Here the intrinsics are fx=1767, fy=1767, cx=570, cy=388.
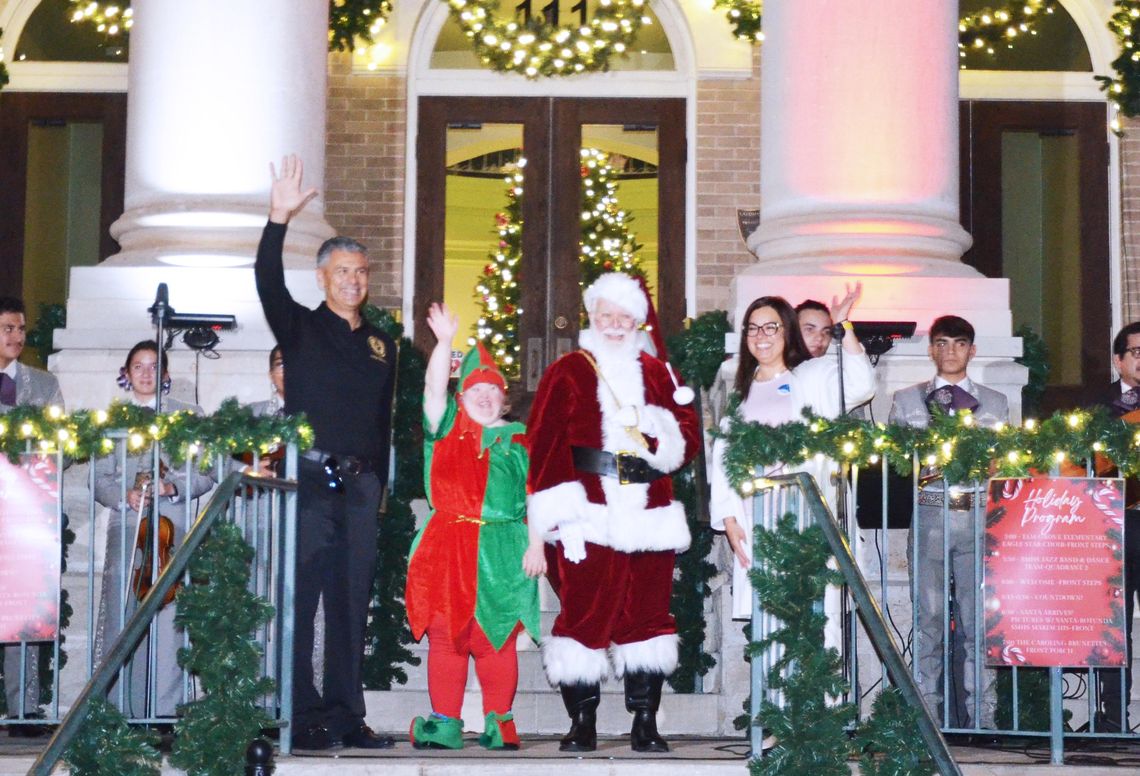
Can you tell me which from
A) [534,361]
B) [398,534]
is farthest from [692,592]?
[534,361]

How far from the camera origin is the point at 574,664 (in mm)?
6445

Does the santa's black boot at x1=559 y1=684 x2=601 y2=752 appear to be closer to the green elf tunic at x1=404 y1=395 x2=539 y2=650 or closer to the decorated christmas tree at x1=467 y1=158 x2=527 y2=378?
the green elf tunic at x1=404 y1=395 x2=539 y2=650

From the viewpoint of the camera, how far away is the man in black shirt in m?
6.54

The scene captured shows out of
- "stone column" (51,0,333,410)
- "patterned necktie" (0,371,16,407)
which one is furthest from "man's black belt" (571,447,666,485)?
"patterned necktie" (0,371,16,407)

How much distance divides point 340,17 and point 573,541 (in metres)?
7.16

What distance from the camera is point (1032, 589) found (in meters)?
6.21

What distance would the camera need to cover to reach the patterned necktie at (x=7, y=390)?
26.0 feet

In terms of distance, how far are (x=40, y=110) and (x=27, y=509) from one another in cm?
805

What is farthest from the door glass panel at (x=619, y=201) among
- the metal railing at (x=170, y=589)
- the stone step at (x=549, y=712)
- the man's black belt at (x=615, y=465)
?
the man's black belt at (x=615, y=465)

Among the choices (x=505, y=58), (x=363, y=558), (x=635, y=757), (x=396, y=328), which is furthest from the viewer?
(x=505, y=58)

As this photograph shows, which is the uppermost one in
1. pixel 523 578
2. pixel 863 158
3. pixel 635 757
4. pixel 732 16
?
pixel 732 16

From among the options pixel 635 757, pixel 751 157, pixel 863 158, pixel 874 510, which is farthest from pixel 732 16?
pixel 635 757

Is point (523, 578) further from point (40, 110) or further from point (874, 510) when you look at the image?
point (40, 110)

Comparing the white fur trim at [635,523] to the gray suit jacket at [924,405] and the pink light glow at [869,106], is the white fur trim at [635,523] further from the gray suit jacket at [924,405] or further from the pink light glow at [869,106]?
the pink light glow at [869,106]
